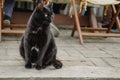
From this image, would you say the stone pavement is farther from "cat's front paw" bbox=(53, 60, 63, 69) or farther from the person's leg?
the person's leg

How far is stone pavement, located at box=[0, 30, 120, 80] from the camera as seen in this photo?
4.41 m

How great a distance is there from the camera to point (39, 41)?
179 inches

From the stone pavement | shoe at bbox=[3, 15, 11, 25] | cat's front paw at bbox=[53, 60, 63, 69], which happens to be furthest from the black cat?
shoe at bbox=[3, 15, 11, 25]

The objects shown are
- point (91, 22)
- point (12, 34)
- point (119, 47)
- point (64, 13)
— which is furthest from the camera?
point (64, 13)

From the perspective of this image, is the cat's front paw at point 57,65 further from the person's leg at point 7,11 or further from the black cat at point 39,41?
the person's leg at point 7,11

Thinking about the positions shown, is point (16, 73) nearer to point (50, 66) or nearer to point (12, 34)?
point (50, 66)

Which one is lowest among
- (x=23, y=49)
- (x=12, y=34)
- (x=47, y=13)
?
(x=12, y=34)

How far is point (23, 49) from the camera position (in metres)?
4.71

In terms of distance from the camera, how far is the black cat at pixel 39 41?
439 cm

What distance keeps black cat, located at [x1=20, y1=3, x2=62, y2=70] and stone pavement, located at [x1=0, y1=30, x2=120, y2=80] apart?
0.42 feet

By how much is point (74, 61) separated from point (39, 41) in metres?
0.90

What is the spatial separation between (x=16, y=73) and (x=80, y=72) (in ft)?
2.76

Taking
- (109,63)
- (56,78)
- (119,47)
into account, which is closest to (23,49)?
(56,78)

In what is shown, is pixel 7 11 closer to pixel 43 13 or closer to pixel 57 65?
pixel 57 65
